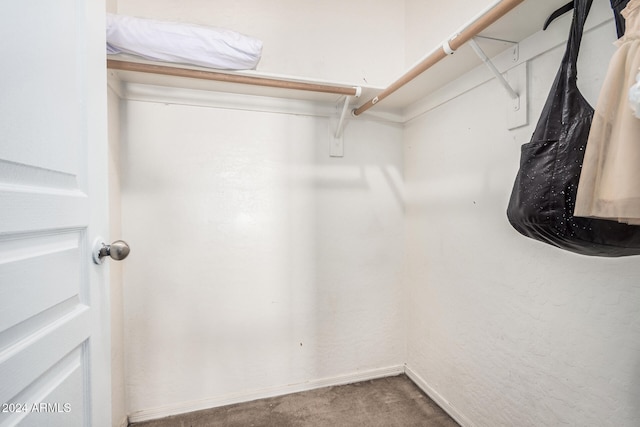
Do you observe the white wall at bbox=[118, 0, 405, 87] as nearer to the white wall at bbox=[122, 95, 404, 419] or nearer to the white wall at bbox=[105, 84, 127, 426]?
the white wall at bbox=[122, 95, 404, 419]

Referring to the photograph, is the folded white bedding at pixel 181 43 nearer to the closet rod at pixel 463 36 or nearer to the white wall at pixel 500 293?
the closet rod at pixel 463 36

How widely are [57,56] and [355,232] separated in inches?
63.3

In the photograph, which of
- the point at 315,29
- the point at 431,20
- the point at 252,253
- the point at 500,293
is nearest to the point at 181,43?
the point at 315,29

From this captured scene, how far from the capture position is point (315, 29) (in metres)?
1.87

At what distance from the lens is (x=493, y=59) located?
4.36ft

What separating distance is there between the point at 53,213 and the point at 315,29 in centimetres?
183

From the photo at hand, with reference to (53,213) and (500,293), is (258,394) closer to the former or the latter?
(500,293)

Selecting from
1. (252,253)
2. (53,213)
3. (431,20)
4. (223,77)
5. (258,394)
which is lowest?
(258,394)

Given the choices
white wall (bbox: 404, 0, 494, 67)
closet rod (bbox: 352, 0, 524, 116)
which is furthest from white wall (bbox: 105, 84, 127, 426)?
white wall (bbox: 404, 0, 494, 67)

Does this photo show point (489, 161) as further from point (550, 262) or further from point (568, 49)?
point (568, 49)

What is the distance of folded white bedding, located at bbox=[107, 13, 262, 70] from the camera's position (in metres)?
1.21

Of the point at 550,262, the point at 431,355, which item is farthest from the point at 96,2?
the point at 431,355

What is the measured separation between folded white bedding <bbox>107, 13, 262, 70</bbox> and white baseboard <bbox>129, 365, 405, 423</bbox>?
1804mm

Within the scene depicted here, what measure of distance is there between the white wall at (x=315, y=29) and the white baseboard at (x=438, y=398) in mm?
1989
